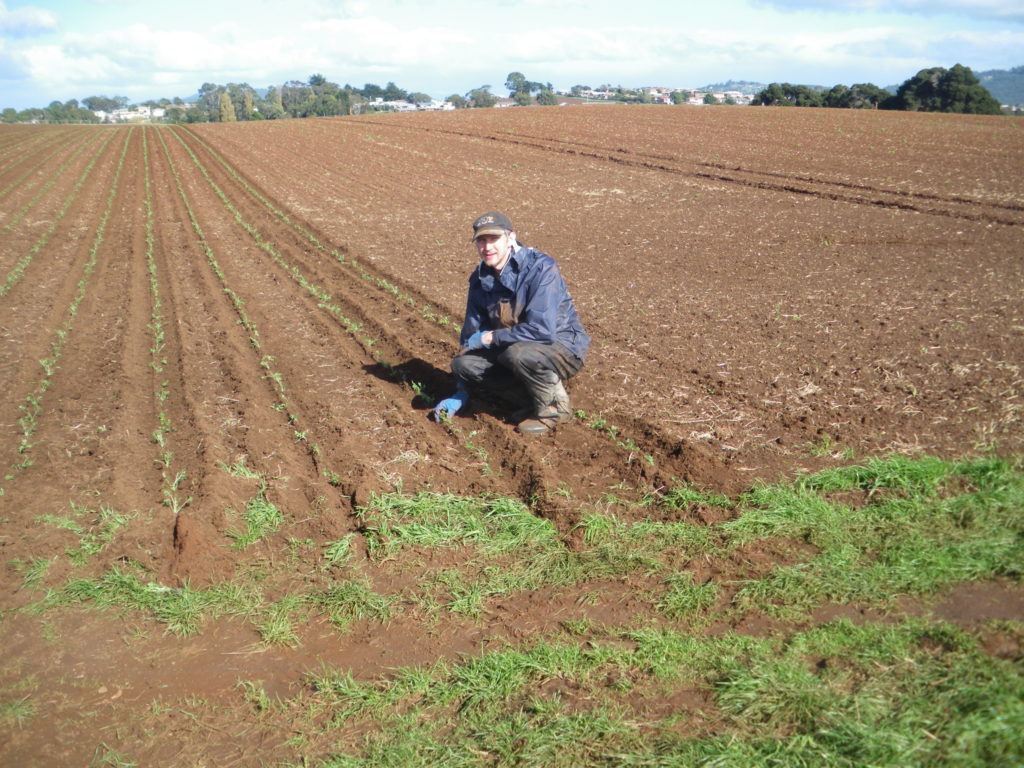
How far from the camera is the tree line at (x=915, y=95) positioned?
4728cm

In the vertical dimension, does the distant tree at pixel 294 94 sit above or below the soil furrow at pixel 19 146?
above

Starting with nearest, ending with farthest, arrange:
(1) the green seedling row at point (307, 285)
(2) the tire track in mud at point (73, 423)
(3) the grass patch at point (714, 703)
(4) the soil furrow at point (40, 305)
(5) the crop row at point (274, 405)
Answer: (3) the grass patch at point (714, 703) < (5) the crop row at point (274, 405) < (2) the tire track in mud at point (73, 423) < (4) the soil furrow at point (40, 305) < (1) the green seedling row at point (307, 285)

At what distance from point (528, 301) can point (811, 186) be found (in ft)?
48.0

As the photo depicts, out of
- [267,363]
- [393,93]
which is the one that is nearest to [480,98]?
[393,93]

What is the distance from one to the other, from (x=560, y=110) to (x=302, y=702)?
46.5 metres

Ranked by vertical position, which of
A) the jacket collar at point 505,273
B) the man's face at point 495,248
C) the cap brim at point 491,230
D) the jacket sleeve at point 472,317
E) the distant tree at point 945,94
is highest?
the distant tree at point 945,94

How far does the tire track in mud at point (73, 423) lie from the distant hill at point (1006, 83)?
469ft

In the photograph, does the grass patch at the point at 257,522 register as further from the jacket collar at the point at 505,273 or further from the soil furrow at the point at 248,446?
the jacket collar at the point at 505,273

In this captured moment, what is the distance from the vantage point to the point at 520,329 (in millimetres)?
5609

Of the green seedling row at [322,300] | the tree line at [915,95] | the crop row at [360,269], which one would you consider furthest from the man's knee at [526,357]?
the tree line at [915,95]

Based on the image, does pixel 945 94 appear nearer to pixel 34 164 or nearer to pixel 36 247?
pixel 34 164

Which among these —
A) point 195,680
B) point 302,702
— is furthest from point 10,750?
point 302,702

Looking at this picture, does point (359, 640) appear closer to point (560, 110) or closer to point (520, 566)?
point (520, 566)

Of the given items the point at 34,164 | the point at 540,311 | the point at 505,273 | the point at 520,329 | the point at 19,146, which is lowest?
the point at 520,329
